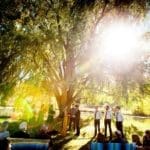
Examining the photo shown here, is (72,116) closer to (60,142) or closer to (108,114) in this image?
(108,114)

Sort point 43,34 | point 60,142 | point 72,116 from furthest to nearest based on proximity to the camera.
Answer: point 72,116, point 43,34, point 60,142

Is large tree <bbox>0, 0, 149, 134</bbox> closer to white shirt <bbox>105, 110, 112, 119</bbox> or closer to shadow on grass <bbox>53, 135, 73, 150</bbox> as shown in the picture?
white shirt <bbox>105, 110, 112, 119</bbox>

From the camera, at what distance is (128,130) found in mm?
28188

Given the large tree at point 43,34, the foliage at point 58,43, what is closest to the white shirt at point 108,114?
the foliage at point 58,43

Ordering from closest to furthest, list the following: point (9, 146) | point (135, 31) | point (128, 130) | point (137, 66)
Result: point (9, 146)
point (137, 66)
point (135, 31)
point (128, 130)

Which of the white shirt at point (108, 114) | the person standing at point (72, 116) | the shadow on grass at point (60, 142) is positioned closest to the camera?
the shadow on grass at point (60, 142)

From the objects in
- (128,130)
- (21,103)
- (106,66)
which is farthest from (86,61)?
(21,103)

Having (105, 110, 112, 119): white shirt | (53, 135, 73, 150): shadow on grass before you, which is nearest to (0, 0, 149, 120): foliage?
(105, 110, 112, 119): white shirt

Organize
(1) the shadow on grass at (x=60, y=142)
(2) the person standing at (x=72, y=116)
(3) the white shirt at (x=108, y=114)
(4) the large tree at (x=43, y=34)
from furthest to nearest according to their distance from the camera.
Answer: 1. (2) the person standing at (x=72, y=116)
2. (3) the white shirt at (x=108, y=114)
3. (4) the large tree at (x=43, y=34)
4. (1) the shadow on grass at (x=60, y=142)

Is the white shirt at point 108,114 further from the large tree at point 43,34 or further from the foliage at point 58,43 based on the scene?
the large tree at point 43,34

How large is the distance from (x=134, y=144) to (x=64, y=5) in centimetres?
933

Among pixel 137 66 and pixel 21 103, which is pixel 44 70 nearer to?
pixel 137 66

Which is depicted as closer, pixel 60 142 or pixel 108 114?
pixel 60 142

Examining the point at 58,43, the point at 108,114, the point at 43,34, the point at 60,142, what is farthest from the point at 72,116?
the point at 43,34
